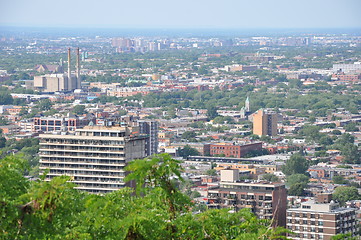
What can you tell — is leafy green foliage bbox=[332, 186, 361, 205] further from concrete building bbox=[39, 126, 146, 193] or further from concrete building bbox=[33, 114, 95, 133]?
concrete building bbox=[33, 114, 95, 133]

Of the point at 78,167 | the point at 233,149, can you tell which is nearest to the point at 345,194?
the point at 78,167

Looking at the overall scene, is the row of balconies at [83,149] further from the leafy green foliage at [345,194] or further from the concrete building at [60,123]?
the concrete building at [60,123]

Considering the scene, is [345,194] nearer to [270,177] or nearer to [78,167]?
[270,177]

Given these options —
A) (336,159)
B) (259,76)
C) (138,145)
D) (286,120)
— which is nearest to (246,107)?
(286,120)

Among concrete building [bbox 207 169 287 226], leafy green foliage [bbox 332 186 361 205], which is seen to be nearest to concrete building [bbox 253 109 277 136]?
leafy green foliage [bbox 332 186 361 205]

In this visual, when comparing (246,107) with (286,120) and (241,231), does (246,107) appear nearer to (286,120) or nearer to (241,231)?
(286,120)

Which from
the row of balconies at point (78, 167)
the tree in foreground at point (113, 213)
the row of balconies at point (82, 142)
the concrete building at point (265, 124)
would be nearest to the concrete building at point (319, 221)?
the row of balconies at point (78, 167)
